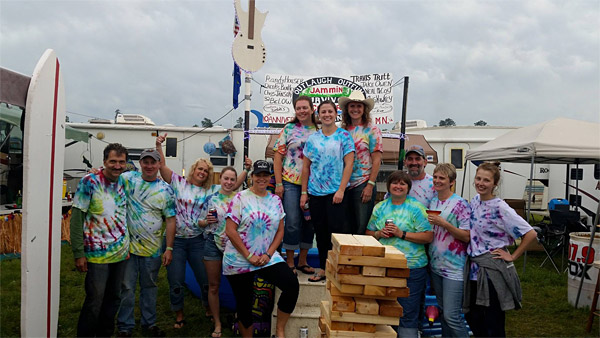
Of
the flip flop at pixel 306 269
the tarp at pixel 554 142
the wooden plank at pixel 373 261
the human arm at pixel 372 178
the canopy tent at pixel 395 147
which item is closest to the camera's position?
the wooden plank at pixel 373 261

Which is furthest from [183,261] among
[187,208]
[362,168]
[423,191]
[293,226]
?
[423,191]

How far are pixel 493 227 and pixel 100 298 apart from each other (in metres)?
3.25

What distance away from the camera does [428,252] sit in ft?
11.4

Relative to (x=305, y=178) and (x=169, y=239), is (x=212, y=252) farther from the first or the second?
(x=305, y=178)

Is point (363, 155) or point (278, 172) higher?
point (363, 155)

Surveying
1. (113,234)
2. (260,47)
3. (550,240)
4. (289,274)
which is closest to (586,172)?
(550,240)

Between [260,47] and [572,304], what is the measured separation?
5725mm

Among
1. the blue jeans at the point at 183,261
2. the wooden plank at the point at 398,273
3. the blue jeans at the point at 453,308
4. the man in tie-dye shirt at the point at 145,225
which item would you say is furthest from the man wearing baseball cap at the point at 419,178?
the man in tie-dye shirt at the point at 145,225

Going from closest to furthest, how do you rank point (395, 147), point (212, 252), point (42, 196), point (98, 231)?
point (42, 196) → point (98, 231) → point (212, 252) → point (395, 147)

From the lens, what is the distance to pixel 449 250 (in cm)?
332

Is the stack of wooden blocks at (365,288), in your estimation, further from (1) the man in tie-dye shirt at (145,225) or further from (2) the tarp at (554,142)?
(2) the tarp at (554,142)

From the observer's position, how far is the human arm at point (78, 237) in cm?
335

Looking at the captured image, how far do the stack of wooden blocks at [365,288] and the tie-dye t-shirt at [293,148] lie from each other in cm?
136

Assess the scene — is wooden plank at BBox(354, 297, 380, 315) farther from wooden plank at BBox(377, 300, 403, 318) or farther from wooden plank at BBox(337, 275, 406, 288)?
wooden plank at BBox(337, 275, 406, 288)
